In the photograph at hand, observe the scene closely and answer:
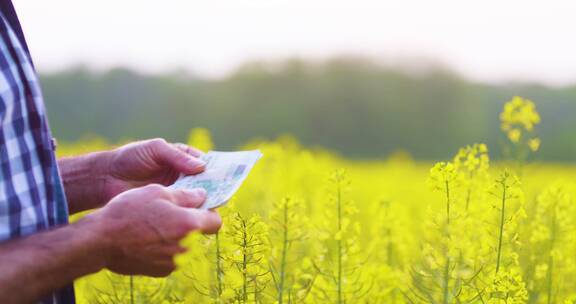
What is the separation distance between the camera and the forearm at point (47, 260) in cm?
173

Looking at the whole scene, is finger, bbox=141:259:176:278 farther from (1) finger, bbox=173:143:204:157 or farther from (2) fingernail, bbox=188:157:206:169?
(1) finger, bbox=173:143:204:157

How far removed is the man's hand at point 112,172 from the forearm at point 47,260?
78 cm

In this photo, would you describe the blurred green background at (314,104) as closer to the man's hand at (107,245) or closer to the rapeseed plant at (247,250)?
the rapeseed plant at (247,250)

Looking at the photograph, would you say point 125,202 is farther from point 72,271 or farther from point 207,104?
point 207,104

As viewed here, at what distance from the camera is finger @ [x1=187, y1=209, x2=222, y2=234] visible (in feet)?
6.17

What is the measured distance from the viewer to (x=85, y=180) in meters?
2.67

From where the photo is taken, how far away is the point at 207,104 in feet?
116

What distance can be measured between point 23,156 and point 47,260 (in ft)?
1.07

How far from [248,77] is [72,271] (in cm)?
3622

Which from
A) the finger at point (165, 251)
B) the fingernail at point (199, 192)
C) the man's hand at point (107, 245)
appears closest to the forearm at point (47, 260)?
the man's hand at point (107, 245)

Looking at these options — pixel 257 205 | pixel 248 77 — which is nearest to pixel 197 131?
pixel 257 205

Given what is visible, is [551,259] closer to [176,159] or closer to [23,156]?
[176,159]

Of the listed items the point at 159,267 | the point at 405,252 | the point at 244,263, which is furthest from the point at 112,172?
the point at 405,252

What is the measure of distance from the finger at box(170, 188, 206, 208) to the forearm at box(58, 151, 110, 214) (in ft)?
2.18
